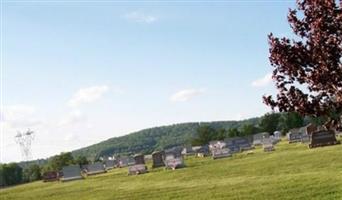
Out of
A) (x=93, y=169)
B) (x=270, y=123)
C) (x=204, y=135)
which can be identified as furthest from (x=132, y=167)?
(x=204, y=135)

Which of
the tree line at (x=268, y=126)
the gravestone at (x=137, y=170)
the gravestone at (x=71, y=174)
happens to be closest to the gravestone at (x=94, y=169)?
the gravestone at (x=71, y=174)

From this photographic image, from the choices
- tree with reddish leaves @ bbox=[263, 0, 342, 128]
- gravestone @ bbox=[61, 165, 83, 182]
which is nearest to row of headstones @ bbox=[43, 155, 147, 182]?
gravestone @ bbox=[61, 165, 83, 182]

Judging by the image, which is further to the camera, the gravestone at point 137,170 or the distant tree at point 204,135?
the distant tree at point 204,135

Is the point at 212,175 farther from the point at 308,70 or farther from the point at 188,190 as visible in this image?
the point at 308,70

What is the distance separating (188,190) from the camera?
22844 mm

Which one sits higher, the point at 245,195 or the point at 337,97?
the point at 337,97

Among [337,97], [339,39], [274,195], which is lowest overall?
[274,195]

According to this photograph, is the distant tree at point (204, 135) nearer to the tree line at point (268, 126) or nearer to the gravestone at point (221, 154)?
the tree line at point (268, 126)

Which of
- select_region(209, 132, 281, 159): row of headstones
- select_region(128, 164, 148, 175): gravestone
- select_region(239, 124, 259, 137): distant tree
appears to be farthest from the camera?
select_region(239, 124, 259, 137): distant tree

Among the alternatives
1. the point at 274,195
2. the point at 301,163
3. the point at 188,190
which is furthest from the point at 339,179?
the point at 301,163

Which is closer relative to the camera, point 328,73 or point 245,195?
point 328,73

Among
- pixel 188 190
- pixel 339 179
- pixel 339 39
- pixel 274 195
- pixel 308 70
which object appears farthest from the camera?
pixel 188 190

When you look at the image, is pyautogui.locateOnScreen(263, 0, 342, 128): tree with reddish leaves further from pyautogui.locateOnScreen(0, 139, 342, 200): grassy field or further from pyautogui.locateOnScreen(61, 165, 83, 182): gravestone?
pyautogui.locateOnScreen(61, 165, 83, 182): gravestone

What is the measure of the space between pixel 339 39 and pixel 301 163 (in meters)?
18.3
